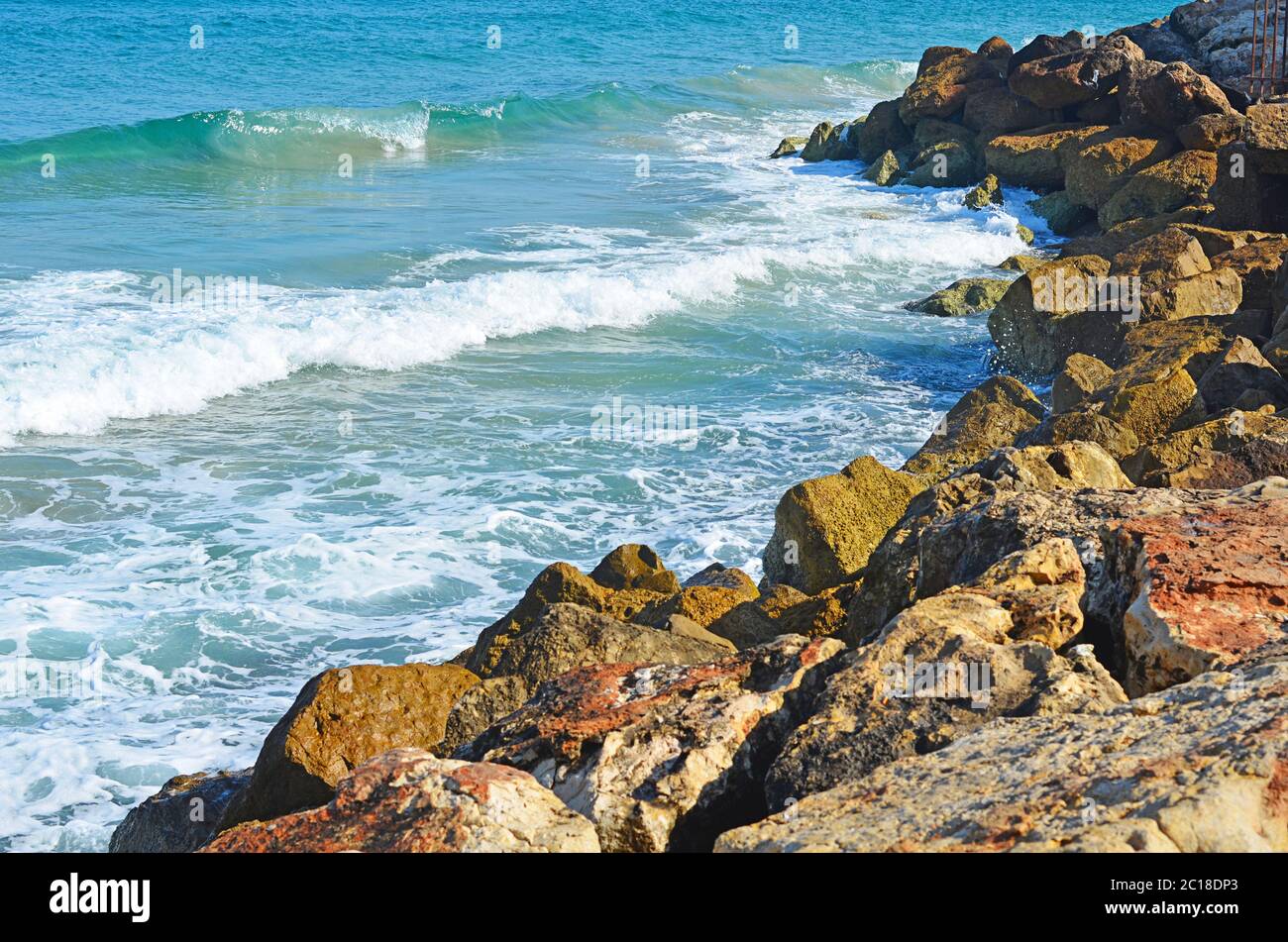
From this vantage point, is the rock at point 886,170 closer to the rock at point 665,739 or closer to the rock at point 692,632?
the rock at point 692,632

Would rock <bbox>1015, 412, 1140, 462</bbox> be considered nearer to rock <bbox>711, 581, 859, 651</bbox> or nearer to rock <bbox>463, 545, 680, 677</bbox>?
rock <bbox>711, 581, 859, 651</bbox>

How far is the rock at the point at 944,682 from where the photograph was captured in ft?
12.1

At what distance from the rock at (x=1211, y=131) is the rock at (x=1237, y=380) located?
897 centimetres

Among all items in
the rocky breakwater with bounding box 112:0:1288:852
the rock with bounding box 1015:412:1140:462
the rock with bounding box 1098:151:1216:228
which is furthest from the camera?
the rock with bounding box 1098:151:1216:228

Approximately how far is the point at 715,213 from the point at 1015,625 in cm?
1730

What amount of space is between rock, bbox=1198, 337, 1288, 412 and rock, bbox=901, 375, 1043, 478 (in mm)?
1375

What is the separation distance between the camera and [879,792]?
3.37 m

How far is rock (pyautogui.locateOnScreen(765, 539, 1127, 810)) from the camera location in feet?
12.1

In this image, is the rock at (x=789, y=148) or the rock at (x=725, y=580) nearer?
the rock at (x=725, y=580)

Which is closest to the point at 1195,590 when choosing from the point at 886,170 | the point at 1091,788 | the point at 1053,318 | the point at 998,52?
the point at 1091,788

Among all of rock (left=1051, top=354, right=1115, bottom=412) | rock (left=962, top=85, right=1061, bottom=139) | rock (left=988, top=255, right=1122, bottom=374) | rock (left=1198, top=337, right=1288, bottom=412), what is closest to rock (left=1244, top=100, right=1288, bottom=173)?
rock (left=988, top=255, right=1122, bottom=374)

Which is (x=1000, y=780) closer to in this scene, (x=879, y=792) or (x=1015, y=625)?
(x=879, y=792)

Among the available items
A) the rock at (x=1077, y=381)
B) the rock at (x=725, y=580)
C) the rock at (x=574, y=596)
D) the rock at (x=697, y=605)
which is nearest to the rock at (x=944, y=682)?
the rock at (x=697, y=605)

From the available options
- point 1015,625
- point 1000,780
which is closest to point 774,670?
point 1015,625
